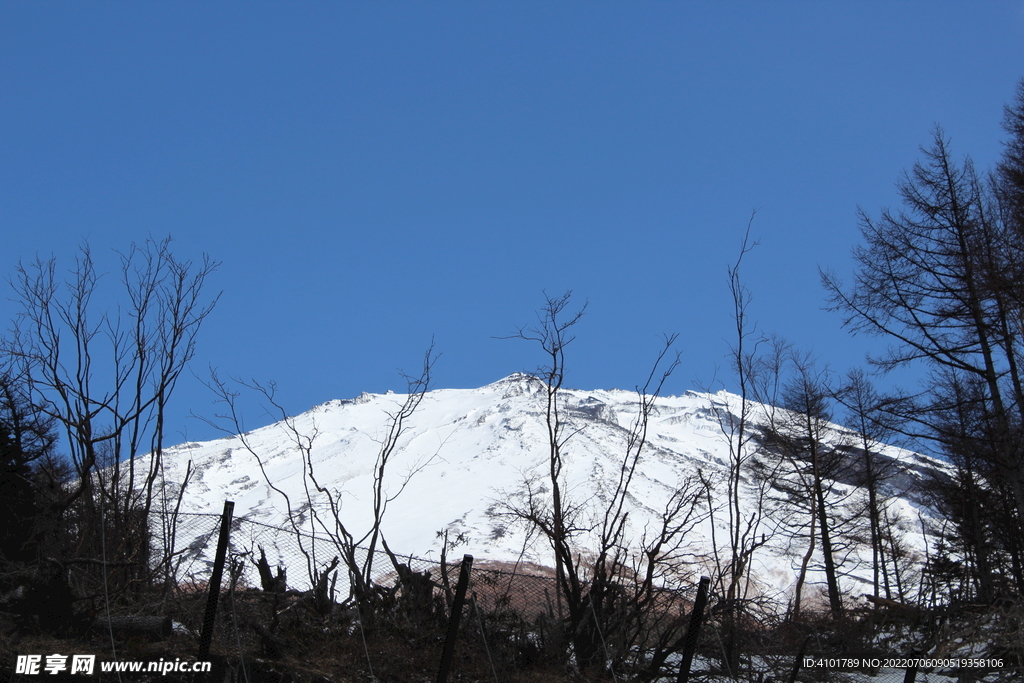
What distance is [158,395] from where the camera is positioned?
1072 cm

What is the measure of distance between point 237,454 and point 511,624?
120166 millimetres

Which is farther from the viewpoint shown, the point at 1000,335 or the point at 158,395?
the point at 1000,335

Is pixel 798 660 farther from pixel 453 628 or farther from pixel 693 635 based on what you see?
pixel 453 628

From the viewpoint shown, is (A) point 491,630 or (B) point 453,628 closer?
(B) point 453,628

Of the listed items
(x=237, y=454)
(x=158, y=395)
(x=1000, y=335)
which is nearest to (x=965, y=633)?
(x=1000, y=335)

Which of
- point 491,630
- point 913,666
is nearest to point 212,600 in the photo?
point 491,630

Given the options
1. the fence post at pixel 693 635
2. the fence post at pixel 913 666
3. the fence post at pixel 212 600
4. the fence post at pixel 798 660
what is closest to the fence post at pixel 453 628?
the fence post at pixel 212 600

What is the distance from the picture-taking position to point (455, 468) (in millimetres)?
99125

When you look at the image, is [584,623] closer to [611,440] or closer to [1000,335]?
[1000,335]

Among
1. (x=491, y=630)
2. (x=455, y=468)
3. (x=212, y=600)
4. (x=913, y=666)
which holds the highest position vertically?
(x=455, y=468)

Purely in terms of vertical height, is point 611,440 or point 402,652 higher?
point 611,440

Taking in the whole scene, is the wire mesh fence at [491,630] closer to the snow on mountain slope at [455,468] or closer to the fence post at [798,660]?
the fence post at [798,660]

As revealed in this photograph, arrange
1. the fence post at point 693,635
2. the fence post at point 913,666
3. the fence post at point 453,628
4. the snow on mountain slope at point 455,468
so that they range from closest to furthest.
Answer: the fence post at point 453,628 < the fence post at point 693,635 < the fence post at point 913,666 < the snow on mountain slope at point 455,468

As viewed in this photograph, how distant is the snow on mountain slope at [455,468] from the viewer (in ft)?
226
